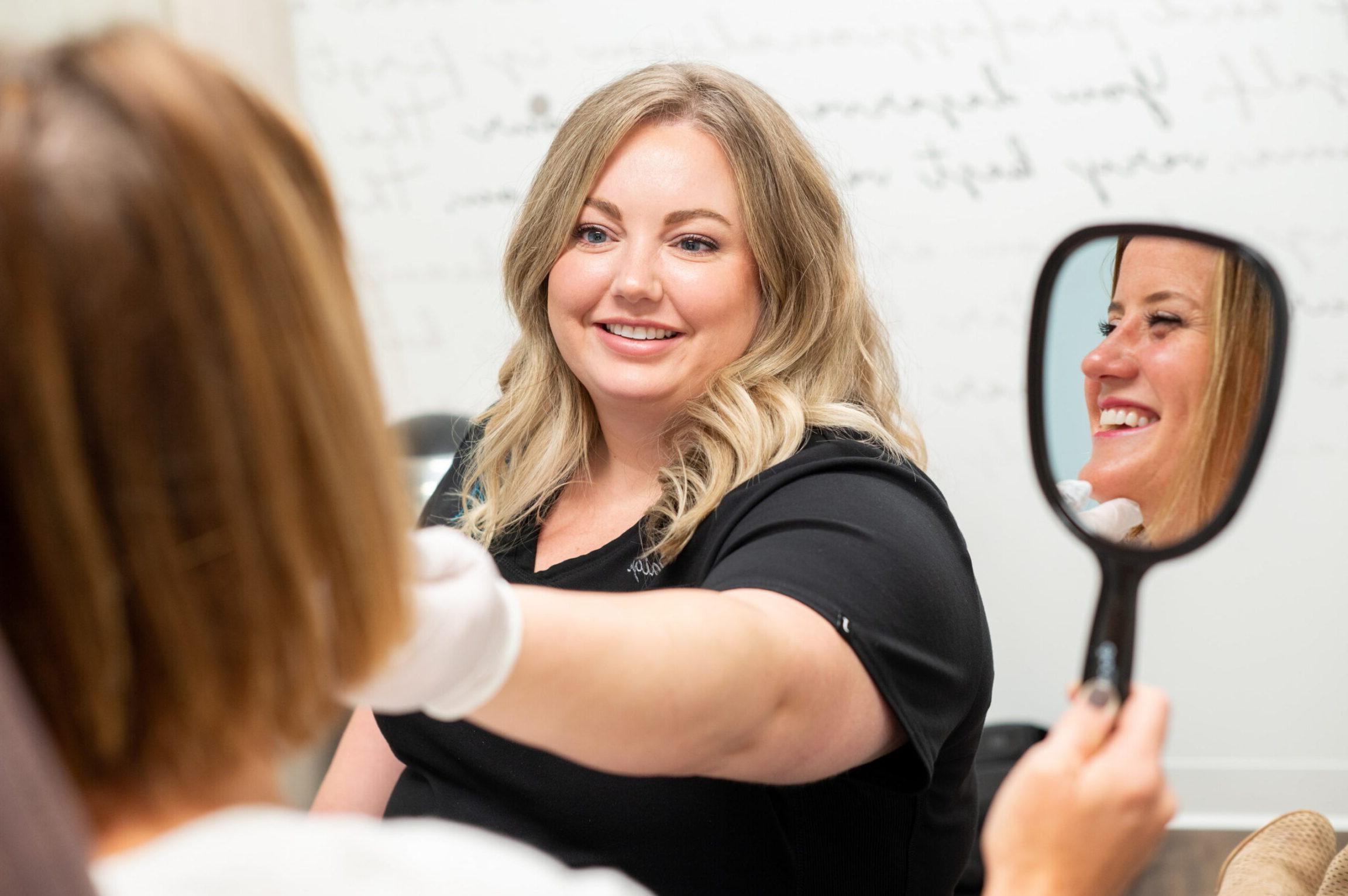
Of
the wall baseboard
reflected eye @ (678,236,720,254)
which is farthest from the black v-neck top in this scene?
the wall baseboard

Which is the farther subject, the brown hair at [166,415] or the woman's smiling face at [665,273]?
the woman's smiling face at [665,273]

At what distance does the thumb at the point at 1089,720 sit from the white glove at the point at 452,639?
0.30m

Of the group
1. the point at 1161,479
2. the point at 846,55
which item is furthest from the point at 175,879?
the point at 846,55

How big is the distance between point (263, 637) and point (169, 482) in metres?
0.08

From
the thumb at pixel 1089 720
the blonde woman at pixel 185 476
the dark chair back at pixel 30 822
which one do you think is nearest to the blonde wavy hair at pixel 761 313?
the thumb at pixel 1089 720

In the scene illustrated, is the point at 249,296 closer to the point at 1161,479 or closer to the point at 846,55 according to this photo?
the point at 1161,479

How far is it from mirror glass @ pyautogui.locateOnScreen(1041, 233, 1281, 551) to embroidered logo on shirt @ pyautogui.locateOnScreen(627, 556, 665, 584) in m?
0.51

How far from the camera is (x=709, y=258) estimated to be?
1346mm

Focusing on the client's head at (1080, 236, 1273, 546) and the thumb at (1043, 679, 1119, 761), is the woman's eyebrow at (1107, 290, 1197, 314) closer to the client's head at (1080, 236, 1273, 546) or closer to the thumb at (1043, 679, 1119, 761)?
the client's head at (1080, 236, 1273, 546)

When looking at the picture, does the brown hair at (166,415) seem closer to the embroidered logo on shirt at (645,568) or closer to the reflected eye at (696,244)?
the embroidered logo on shirt at (645,568)

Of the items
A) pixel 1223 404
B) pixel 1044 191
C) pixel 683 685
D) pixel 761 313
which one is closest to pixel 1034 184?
pixel 1044 191

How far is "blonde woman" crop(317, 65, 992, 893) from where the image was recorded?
31.1 inches

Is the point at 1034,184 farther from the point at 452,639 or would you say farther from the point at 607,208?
the point at 452,639

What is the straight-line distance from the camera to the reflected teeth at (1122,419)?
760 mm
